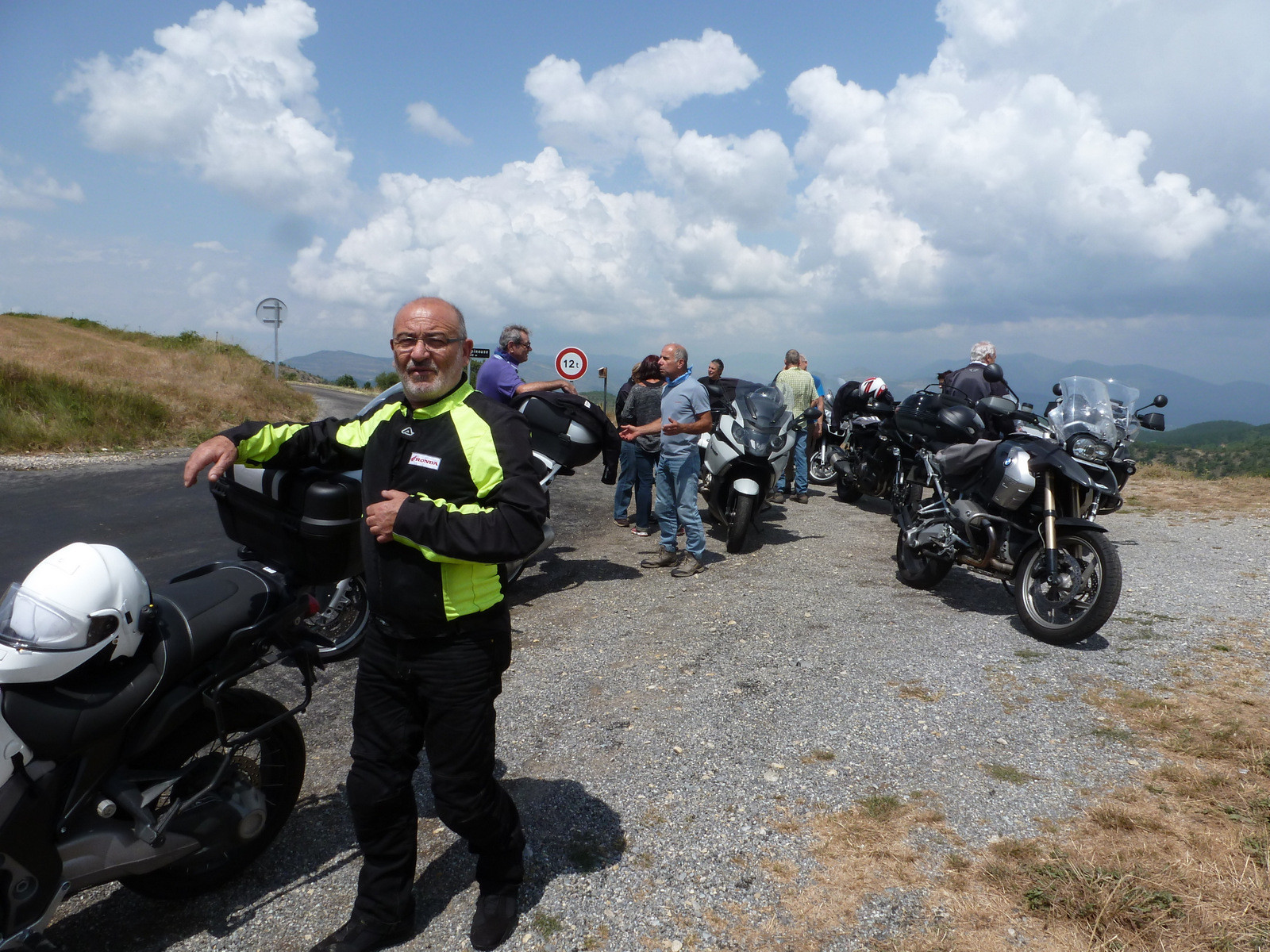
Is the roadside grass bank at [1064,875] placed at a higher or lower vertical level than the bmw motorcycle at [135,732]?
lower

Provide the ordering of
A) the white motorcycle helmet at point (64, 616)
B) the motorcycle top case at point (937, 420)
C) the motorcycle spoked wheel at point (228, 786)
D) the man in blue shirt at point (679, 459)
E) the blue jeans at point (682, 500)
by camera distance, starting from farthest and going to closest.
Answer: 1. the blue jeans at point (682, 500)
2. the man in blue shirt at point (679, 459)
3. the motorcycle top case at point (937, 420)
4. the motorcycle spoked wheel at point (228, 786)
5. the white motorcycle helmet at point (64, 616)

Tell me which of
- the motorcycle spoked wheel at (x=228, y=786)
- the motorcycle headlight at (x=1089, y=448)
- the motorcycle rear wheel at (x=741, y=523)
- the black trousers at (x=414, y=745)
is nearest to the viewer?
the black trousers at (x=414, y=745)

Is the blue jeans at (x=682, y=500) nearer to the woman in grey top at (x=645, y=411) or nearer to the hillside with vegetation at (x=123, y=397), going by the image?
the woman in grey top at (x=645, y=411)

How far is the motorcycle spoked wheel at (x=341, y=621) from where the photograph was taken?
14.5 ft

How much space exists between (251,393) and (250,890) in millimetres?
17530

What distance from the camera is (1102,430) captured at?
534cm

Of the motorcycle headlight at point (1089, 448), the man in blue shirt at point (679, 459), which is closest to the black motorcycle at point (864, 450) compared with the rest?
the man in blue shirt at point (679, 459)

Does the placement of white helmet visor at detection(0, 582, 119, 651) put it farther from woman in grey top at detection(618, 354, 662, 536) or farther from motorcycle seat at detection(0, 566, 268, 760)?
woman in grey top at detection(618, 354, 662, 536)

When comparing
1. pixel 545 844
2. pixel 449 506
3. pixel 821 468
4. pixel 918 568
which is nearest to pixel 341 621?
pixel 545 844

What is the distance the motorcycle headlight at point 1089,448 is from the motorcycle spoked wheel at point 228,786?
5.00 m

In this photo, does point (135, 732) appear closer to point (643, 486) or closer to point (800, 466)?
point (643, 486)

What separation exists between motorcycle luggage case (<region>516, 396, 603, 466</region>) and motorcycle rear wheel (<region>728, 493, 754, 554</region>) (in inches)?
72.3

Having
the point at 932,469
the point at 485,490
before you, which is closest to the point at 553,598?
the point at 932,469

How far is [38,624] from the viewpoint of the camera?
2.00 metres
